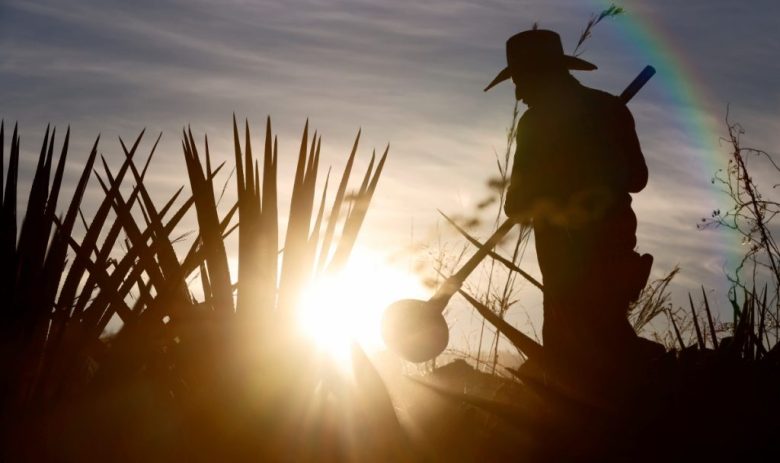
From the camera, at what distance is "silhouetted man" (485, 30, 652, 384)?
3941 mm

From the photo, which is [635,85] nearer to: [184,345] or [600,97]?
[600,97]

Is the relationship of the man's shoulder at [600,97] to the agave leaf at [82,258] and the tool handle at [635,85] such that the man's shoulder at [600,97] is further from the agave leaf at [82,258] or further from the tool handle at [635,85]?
the agave leaf at [82,258]

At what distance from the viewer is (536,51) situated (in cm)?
427

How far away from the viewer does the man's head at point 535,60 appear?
4.28m

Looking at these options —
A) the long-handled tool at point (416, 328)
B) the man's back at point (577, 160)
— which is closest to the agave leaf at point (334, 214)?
the long-handled tool at point (416, 328)

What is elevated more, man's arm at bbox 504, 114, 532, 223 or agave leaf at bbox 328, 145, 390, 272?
man's arm at bbox 504, 114, 532, 223

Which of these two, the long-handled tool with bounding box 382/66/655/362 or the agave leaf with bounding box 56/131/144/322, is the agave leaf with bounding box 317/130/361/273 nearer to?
the agave leaf with bounding box 56/131/144/322

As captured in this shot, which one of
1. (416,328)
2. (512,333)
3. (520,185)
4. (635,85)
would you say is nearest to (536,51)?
(635,85)

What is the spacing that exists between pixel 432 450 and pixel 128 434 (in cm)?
34

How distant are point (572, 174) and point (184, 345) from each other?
128 inches

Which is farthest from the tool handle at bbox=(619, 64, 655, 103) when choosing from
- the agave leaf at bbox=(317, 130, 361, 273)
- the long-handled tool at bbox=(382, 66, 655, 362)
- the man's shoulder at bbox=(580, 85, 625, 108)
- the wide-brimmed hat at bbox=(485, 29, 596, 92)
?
the agave leaf at bbox=(317, 130, 361, 273)

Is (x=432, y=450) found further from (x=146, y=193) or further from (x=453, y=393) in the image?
(x=146, y=193)

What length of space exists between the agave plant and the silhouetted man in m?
2.78

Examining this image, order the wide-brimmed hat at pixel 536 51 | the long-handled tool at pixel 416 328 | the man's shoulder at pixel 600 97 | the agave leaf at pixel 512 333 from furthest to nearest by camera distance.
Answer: the wide-brimmed hat at pixel 536 51
the man's shoulder at pixel 600 97
the long-handled tool at pixel 416 328
the agave leaf at pixel 512 333
